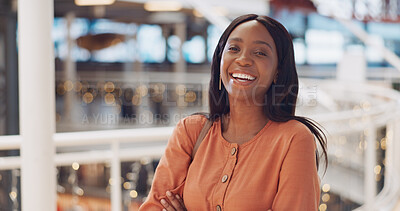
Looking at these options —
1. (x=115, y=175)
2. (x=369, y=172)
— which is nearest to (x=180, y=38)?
(x=369, y=172)

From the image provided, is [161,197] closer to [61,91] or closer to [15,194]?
[15,194]

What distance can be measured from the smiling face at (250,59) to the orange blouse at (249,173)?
0.12 meters

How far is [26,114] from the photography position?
1485 mm

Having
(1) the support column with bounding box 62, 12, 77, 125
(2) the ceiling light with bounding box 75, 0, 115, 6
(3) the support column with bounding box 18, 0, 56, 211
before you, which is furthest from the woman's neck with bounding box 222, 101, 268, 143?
(1) the support column with bounding box 62, 12, 77, 125

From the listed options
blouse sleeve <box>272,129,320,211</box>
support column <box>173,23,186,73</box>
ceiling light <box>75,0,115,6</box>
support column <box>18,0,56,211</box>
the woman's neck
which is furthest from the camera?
support column <box>173,23,186,73</box>

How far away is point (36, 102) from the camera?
148cm

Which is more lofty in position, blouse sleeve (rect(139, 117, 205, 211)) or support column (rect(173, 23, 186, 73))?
support column (rect(173, 23, 186, 73))

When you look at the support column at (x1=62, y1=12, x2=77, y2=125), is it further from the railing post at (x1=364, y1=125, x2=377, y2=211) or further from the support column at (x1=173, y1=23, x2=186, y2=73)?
the railing post at (x1=364, y1=125, x2=377, y2=211)

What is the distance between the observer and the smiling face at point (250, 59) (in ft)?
3.73

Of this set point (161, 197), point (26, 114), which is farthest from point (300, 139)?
point (26, 114)

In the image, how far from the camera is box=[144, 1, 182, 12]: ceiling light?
9.66 metres

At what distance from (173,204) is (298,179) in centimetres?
34

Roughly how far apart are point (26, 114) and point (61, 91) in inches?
380

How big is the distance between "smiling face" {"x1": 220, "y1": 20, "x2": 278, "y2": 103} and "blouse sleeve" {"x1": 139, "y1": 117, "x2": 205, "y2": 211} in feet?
0.64
